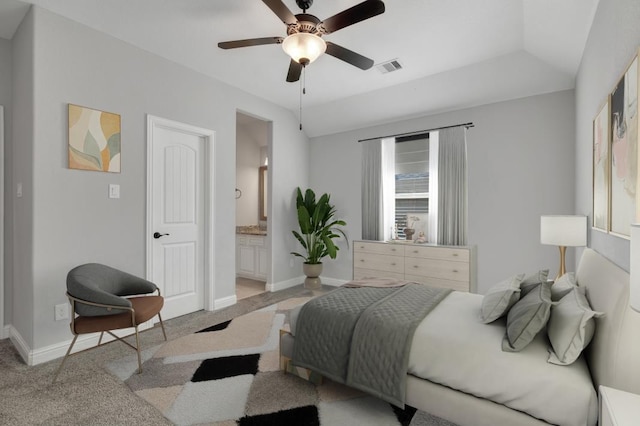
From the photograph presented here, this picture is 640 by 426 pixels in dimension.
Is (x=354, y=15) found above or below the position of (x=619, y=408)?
above

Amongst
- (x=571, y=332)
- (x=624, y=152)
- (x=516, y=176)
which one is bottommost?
(x=571, y=332)

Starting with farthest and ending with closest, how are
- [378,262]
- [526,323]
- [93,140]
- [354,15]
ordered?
[378,262] < [93,140] < [354,15] < [526,323]

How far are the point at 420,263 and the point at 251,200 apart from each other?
11.6 ft

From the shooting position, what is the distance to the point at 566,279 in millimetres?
2109

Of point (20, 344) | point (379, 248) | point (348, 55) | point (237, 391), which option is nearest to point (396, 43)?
point (348, 55)

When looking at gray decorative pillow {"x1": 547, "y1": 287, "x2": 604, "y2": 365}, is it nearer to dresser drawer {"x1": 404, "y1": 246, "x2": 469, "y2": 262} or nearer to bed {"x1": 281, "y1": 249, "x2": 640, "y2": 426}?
bed {"x1": 281, "y1": 249, "x2": 640, "y2": 426}

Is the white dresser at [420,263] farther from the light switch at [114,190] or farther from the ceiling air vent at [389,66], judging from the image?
the light switch at [114,190]

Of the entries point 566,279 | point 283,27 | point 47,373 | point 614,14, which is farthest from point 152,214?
point 614,14

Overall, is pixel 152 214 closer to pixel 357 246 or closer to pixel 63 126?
pixel 63 126

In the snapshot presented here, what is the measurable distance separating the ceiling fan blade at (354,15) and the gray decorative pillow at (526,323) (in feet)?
5.99

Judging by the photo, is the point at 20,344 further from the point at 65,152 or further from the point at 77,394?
the point at 65,152

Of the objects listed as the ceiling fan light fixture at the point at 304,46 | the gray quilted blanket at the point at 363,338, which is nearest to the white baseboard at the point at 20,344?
the gray quilted blanket at the point at 363,338

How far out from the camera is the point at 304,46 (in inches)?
82.3

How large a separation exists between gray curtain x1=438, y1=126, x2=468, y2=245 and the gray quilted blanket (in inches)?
73.9
